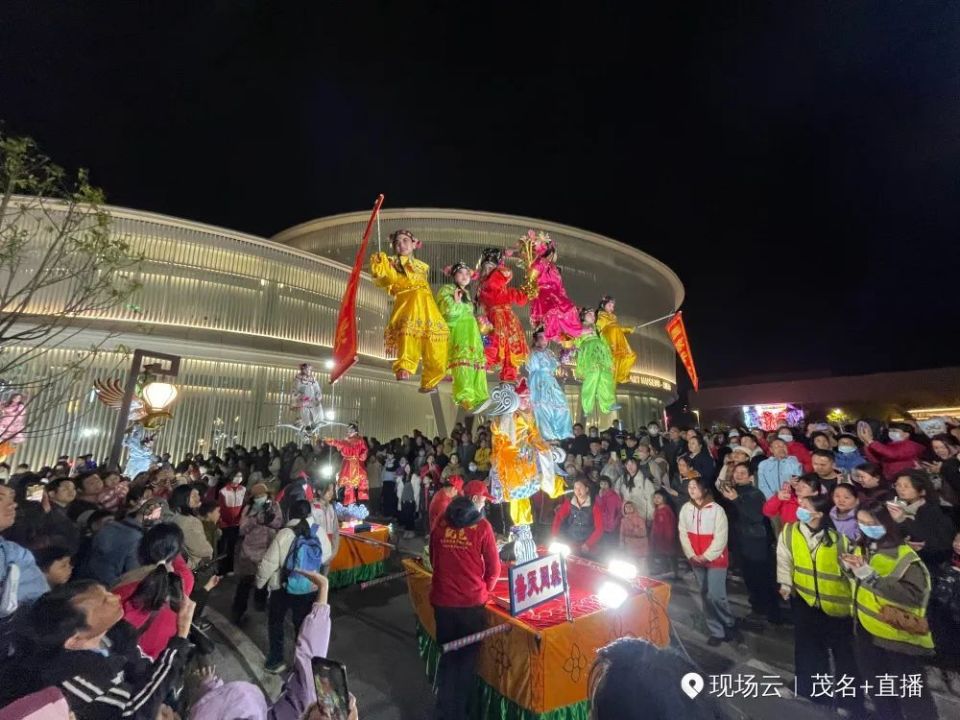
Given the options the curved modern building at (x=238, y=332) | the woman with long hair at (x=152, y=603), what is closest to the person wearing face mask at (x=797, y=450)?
the woman with long hair at (x=152, y=603)

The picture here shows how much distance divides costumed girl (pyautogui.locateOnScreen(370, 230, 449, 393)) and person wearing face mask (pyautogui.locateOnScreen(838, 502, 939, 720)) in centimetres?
381

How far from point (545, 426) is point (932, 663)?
4084mm

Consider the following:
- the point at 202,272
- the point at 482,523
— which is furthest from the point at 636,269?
the point at 482,523

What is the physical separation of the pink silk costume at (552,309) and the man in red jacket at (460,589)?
277 cm

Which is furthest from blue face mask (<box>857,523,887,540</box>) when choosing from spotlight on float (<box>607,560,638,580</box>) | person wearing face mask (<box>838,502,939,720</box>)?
spotlight on float (<box>607,560,638,580</box>)

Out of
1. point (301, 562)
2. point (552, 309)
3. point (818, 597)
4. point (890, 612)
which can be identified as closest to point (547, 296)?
point (552, 309)

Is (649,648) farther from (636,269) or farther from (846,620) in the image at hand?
(636,269)

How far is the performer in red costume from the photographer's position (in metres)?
5.10

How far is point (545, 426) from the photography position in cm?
520

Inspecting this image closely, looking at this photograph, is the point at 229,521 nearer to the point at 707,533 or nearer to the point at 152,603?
the point at 152,603

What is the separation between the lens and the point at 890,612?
312cm

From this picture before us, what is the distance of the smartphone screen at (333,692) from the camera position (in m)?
1.72

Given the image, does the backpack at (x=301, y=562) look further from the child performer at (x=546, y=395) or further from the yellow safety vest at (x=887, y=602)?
the yellow safety vest at (x=887, y=602)

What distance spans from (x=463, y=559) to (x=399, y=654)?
221cm
